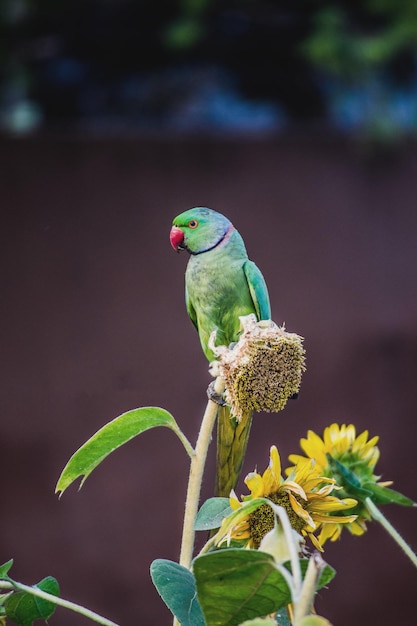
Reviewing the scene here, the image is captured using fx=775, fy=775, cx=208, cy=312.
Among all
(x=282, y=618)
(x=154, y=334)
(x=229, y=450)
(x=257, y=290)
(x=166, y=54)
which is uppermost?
(x=166, y=54)

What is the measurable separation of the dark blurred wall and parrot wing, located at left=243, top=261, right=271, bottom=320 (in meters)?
0.86

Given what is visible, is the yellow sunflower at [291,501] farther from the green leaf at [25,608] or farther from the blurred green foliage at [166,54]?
the blurred green foliage at [166,54]

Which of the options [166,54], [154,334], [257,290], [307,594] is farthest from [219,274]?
[166,54]

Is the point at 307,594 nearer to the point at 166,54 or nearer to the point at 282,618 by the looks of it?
the point at 282,618

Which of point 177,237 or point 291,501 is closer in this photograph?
point 291,501

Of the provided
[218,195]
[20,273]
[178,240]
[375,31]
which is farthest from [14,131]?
[178,240]

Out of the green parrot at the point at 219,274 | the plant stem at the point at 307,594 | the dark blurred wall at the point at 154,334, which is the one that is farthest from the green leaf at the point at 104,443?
the dark blurred wall at the point at 154,334

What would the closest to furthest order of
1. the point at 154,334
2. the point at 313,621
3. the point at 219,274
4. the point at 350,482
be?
the point at 313,621 → the point at 350,482 → the point at 219,274 → the point at 154,334

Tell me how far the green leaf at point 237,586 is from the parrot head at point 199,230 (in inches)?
15.1

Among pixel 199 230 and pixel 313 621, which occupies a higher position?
pixel 199 230

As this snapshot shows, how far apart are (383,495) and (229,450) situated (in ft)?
0.44

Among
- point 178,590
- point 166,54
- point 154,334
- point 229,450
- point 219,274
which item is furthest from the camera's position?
point 166,54

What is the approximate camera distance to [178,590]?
381mm

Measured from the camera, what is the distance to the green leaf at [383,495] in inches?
19.7
